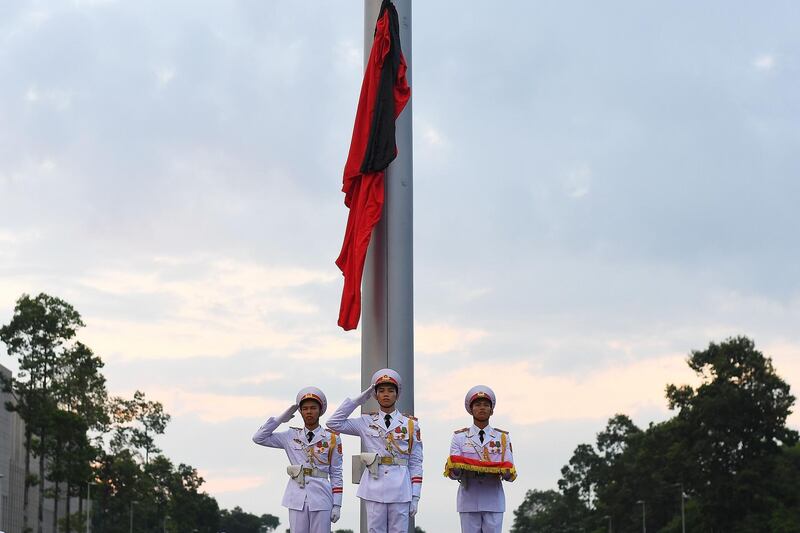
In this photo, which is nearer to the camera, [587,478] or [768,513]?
[768,513]

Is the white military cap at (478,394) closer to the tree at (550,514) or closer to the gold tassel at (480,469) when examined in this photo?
the gold tassel at (480,469)

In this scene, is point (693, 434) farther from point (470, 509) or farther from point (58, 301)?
point (470, 509)

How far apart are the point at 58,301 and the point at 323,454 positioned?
5430cm

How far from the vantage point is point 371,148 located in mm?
18734

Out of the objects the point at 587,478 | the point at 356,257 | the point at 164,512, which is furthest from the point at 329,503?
the point at 587,478

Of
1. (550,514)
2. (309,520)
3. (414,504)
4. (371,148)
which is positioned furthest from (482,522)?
(550,514)

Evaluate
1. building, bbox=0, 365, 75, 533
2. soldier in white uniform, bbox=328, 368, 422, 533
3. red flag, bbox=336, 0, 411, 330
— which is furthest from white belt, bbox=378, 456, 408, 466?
building, bbox=0, 365, 75, 533

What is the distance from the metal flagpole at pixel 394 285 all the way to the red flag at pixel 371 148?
18 centimetres

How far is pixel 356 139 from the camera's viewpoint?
19.3 meters

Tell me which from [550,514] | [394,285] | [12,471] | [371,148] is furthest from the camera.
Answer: [550,514]

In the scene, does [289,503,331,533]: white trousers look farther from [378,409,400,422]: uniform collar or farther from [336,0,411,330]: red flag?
[336,0,411,330]: red flag

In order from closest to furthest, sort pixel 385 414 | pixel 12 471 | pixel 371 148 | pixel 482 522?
1. pixel 385 414
2. pixel 482 522
3. pixel 371 148
4. pixel 12 471

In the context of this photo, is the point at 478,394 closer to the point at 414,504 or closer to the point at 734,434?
the point at 414,504

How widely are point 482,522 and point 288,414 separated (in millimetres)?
2525
